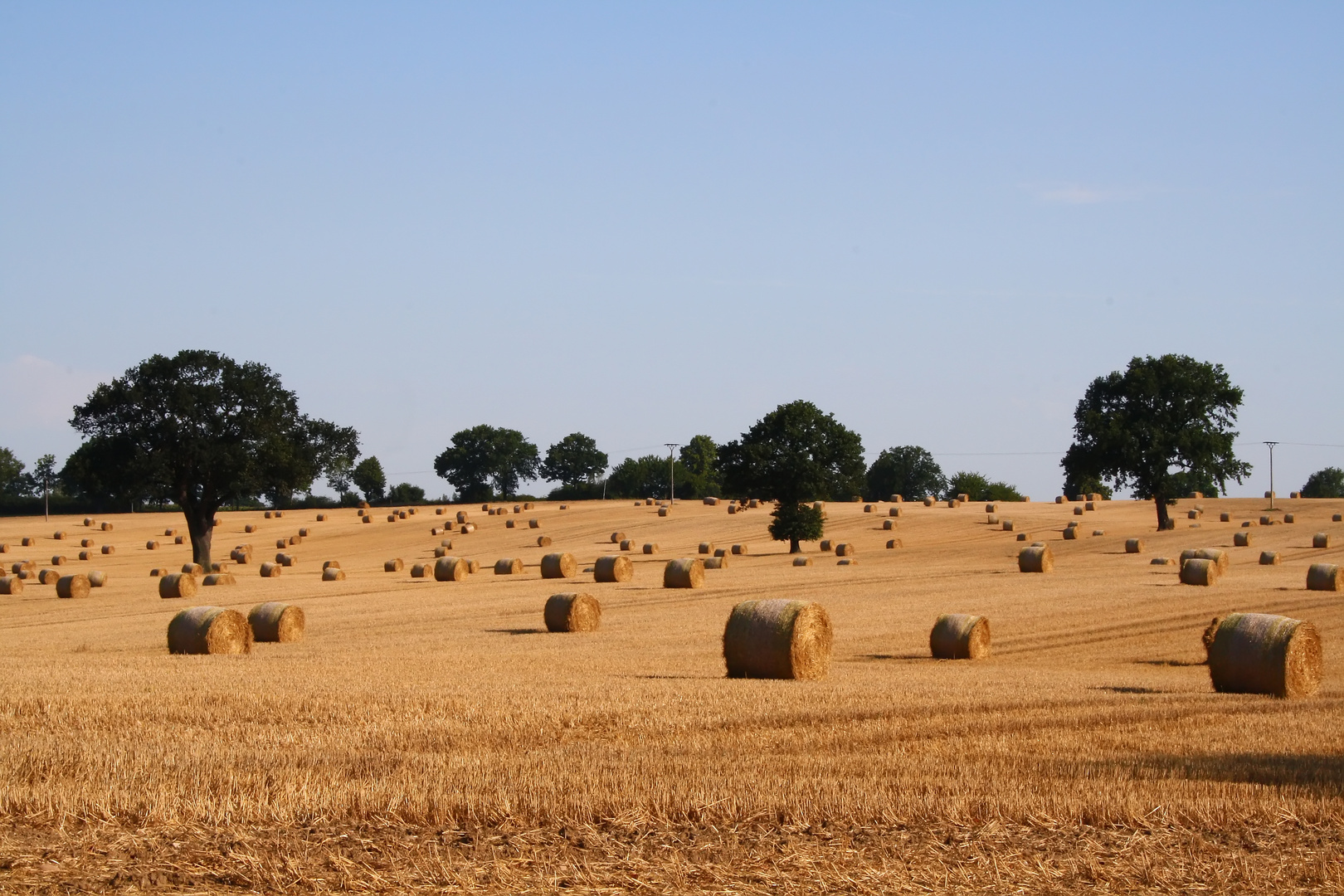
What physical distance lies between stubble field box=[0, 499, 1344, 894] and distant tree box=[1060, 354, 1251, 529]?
36.7 m

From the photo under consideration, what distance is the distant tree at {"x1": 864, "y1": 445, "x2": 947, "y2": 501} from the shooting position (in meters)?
126

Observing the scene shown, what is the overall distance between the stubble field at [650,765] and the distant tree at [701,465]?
93561mm

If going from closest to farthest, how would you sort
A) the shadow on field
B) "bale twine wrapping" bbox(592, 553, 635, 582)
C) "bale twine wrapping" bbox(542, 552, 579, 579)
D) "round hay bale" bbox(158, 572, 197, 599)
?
1. the shadow on field
2. "round hay bale" bbox(158, 572, 197, 599)
3. "bale twine wrapping" bbox(592, 553, 635, 582)
4. "bale twine wrapping" bbox(542, 552, 579, 579)

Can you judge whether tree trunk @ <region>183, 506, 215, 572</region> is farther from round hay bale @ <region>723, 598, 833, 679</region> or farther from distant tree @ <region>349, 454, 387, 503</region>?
distant tree @ <region>349, 454, 387, 503</region>

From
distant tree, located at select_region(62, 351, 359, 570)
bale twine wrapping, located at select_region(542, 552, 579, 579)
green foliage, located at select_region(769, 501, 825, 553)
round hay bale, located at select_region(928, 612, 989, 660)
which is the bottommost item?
round hay bale, located at select_region(928, 612, 989, 660)

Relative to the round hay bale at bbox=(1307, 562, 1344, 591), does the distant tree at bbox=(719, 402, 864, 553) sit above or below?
above

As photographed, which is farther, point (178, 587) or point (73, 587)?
point (73, 587)

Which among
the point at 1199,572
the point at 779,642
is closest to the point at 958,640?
the point at 779,642

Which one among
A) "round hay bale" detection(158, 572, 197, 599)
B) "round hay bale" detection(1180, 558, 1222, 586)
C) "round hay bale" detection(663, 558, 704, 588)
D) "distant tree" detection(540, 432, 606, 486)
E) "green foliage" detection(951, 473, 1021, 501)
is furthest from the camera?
"distant tree" detection(540, 432, 606, 486)

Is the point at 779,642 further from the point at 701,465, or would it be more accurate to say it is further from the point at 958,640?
the point at 701,465

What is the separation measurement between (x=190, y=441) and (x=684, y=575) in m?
23.5

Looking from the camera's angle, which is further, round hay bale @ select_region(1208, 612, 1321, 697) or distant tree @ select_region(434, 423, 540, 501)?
distant tree @ select_region(434, 423, 540, 501)

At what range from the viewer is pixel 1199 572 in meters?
35.1

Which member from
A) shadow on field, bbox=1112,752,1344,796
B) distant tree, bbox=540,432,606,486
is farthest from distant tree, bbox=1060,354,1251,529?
distant tree, bbox=540,432,606,486
